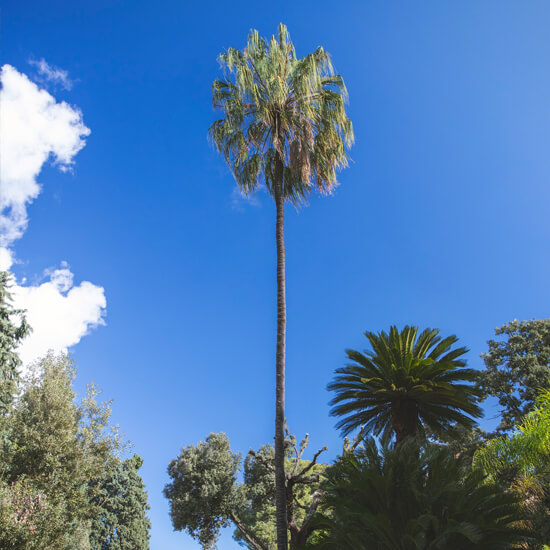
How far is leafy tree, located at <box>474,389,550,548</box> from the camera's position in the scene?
8.89 m

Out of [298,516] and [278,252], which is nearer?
[278,252]

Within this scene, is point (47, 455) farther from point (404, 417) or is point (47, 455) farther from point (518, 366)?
point (518, 366)

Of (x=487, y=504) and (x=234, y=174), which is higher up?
(x=234, y=174)

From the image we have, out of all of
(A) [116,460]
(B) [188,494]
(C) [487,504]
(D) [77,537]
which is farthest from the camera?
(B) [188,494]

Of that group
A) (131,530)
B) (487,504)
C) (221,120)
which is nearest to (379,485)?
(487,504)

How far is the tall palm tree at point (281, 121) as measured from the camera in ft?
44.0

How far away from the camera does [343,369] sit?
12883 millimetres

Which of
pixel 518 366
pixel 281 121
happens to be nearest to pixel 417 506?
pixel 281 121

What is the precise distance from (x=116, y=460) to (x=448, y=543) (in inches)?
671

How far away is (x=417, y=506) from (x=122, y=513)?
30.9 m

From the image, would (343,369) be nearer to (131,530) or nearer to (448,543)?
(448,543)

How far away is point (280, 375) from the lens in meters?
11.9

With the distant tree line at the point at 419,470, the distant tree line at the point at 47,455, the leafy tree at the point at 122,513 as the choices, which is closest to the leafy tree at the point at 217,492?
the leafy tree at the point at 122,513

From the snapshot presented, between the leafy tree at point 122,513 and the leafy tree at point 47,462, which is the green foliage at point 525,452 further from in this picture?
the leafy tree at point 122,513
